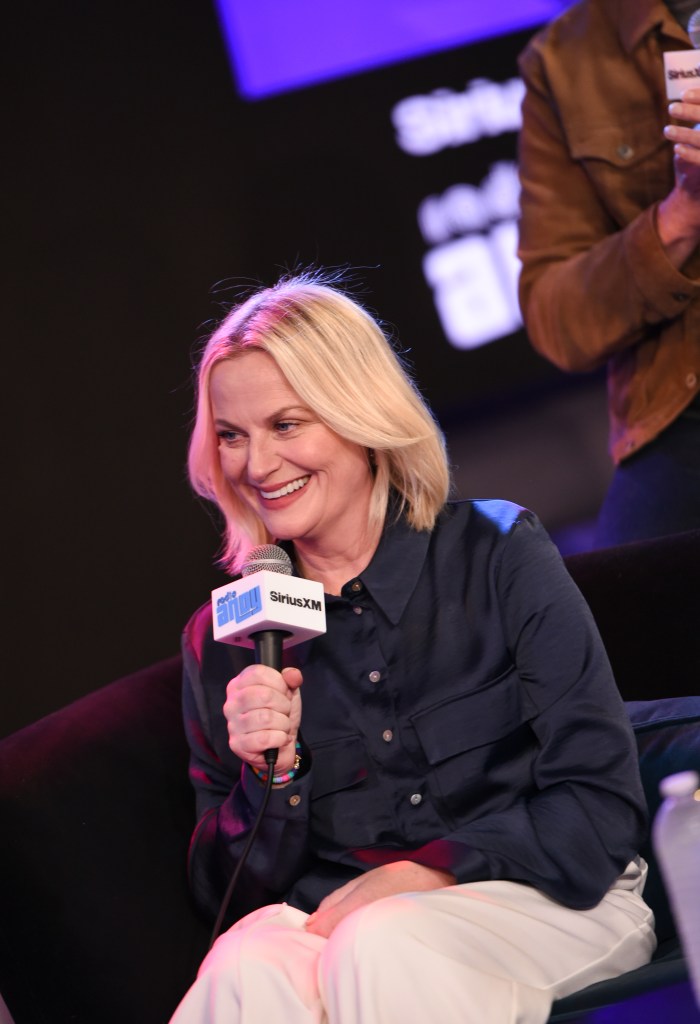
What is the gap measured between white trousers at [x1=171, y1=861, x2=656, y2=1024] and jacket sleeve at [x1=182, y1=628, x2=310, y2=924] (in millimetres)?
130

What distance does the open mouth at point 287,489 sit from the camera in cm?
207

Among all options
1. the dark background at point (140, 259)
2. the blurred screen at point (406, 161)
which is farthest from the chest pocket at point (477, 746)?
the blurred screen at point (406, 161)

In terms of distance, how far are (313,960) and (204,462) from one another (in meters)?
0.89

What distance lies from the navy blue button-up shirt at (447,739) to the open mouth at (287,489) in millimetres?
182

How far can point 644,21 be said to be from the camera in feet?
8.47

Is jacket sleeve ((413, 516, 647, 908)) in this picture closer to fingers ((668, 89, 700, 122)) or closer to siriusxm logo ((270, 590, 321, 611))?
siriusxm logo ((270, 590, 321, 611))

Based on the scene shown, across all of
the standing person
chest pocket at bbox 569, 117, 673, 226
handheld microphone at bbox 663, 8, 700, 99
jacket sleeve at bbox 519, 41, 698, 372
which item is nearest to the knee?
the standing person

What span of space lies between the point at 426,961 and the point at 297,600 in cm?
48

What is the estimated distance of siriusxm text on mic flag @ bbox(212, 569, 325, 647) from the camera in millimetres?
1650

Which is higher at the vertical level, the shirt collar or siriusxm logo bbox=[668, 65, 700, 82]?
the shirt collar

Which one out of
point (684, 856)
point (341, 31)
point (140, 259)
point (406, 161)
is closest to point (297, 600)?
point (684, 856)

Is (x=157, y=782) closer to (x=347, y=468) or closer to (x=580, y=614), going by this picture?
(x=347, y=468)

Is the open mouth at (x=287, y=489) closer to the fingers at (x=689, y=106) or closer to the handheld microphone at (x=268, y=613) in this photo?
the handheld microphone at (x=268, y=613)

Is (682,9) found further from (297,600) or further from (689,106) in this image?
(297,600)
